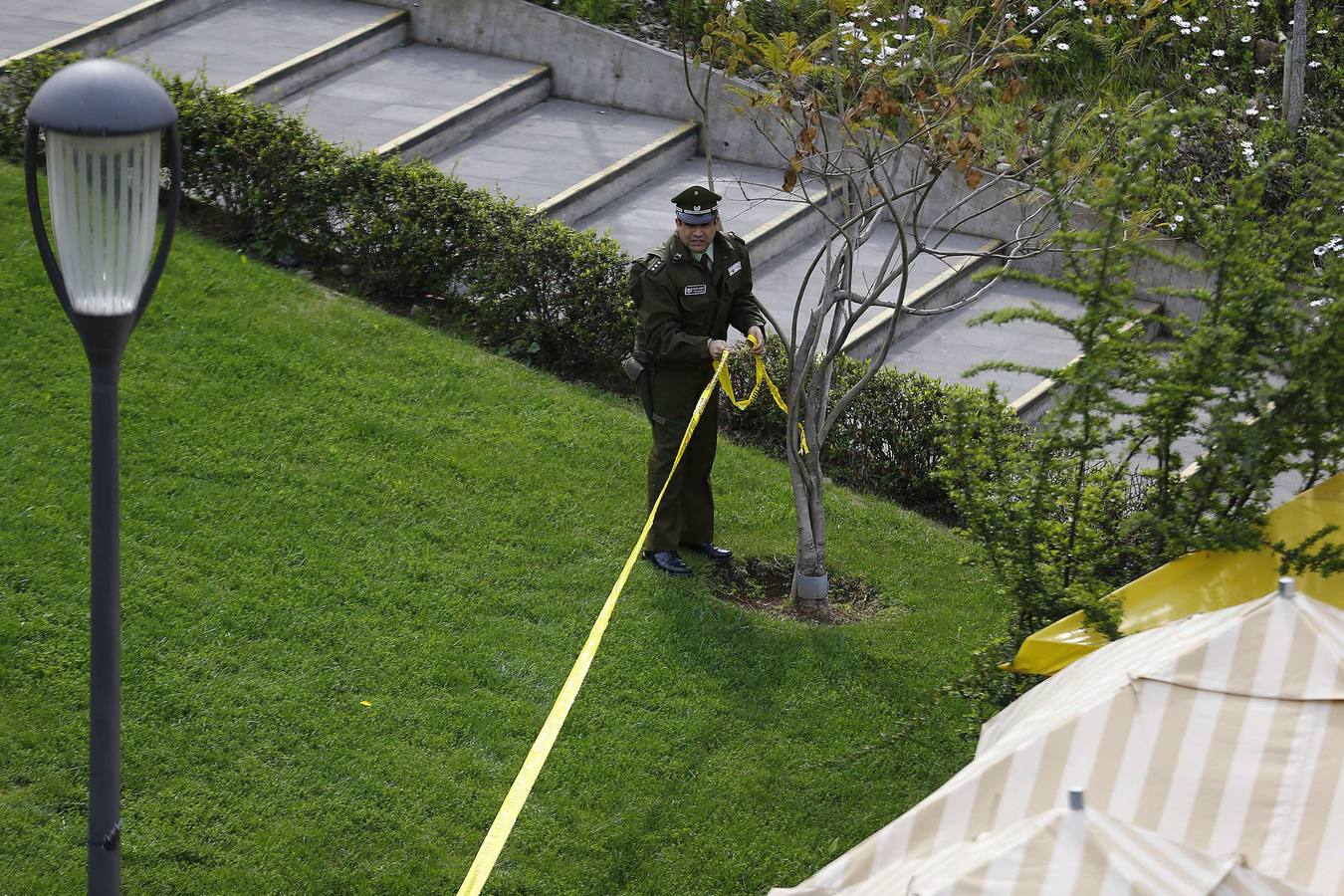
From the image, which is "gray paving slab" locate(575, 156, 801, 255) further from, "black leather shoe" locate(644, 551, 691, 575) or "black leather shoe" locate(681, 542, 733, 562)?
"black leather shoe" locate(644, 551, 691, 575)

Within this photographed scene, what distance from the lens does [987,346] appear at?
1096 centimetres

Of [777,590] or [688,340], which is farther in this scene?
[777,590]

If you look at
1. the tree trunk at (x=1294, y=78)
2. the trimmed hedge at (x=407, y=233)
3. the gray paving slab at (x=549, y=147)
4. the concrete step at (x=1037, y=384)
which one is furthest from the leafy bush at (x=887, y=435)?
the tree trunk at (x=1294, y=78)

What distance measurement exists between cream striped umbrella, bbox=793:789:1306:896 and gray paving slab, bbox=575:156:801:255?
27.5ft

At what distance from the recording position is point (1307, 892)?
3434 millimetres

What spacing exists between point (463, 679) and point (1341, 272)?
3971 millimetres

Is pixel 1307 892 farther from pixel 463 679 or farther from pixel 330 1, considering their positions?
pixel 330 1

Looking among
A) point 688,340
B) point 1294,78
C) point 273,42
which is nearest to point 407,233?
point 688,340

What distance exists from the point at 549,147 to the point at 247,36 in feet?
12.5

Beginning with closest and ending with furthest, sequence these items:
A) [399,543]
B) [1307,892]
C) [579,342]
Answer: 1. [1307,892]
2. [399,543]
3. [579,342]

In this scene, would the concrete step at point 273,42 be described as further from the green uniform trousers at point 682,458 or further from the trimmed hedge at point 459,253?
the green uniform trousers at point 682,458

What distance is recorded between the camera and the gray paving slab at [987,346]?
413 inches

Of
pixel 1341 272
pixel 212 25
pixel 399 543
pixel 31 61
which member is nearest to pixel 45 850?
pixel 399 543

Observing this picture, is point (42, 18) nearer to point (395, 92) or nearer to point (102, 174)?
point (395, 92)
